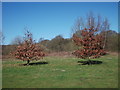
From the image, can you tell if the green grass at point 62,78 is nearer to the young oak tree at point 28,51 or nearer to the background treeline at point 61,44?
the young oak tree at point 28,51

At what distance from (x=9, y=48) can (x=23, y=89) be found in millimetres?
27481

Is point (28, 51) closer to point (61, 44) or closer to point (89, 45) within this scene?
point (89, 45)

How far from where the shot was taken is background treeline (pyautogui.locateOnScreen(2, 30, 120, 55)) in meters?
31.0

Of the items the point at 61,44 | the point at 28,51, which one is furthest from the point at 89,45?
the point at 61,44

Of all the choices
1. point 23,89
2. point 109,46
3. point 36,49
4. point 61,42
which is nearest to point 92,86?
point 23,89

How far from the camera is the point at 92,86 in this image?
6250mm

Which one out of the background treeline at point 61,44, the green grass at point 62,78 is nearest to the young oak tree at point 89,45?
the green grass at point 62,78

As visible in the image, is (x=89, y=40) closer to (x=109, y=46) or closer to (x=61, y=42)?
(x=109, y=46)

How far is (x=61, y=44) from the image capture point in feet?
134

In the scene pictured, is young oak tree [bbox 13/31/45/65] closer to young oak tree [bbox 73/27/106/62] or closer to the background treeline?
young oak tree [bbox 73/27/106/62]

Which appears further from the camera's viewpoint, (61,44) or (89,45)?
(61,44)

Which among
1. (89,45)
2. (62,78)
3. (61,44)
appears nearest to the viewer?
(62,78)

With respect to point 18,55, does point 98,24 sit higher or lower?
higher

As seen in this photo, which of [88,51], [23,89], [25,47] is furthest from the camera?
[25,47]
